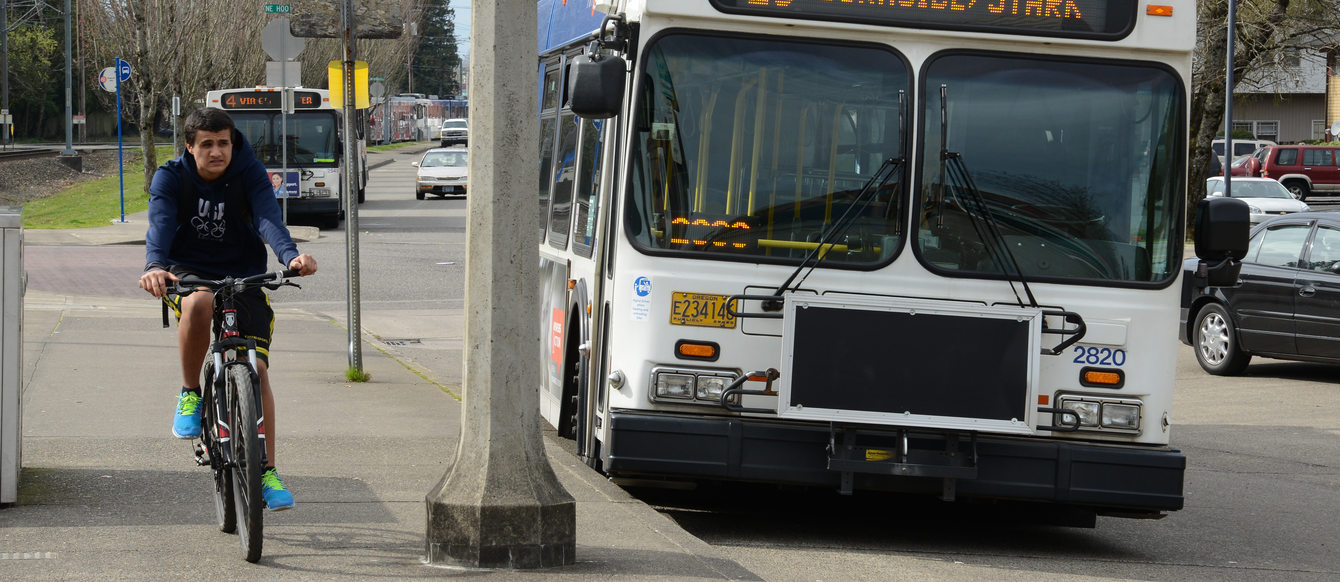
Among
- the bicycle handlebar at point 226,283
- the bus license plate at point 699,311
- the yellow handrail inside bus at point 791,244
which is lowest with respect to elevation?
the bus license plate at point 699,311

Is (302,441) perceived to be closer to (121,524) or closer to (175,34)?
(121,524)

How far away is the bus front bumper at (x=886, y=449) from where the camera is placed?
22.0 feet

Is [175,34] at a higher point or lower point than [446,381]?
higher

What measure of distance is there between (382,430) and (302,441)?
631 millimetres

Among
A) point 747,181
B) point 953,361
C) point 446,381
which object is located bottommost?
point 446,381

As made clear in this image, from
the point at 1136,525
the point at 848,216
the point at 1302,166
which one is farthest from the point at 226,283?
the point at 1302,166

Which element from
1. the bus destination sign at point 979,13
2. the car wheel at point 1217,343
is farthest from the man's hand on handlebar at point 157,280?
the car wheel at point 1217,343

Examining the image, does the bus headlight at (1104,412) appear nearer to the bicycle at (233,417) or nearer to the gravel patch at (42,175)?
the bicycle at (233,417)

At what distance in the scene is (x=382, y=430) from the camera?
8992 mm

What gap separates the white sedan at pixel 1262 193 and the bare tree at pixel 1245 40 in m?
5.04

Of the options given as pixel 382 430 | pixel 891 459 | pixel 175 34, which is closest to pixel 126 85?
pixel 175 34

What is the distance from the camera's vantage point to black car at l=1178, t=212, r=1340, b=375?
1358cm

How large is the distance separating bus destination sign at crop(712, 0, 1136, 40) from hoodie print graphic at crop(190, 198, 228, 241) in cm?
228

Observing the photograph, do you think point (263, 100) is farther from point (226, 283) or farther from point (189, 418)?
point (226, 283)
